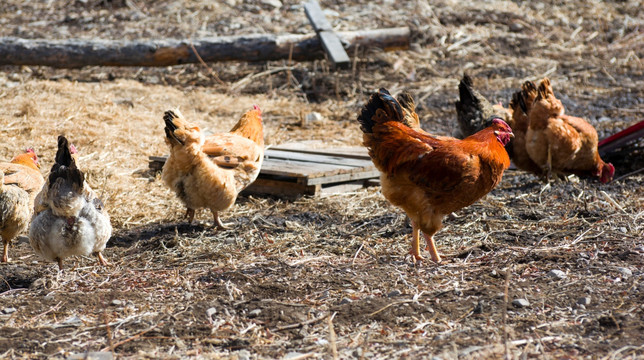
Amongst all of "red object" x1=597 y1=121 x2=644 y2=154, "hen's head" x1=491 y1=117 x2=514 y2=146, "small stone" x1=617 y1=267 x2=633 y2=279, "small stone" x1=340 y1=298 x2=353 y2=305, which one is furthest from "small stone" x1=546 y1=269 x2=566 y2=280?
"red object" x1=597 y1=121 x2=644 y2=154

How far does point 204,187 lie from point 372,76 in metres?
6.22

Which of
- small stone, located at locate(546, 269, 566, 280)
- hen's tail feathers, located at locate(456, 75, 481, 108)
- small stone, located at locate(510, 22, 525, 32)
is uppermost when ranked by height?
small stone, located at locate(510, 22, 525, 32)

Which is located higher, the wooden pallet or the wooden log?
the wooden log

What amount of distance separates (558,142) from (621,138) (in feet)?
3.29

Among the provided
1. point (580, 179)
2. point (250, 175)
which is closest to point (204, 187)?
point (250, 175)

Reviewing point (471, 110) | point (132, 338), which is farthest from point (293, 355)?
point (471, 110)

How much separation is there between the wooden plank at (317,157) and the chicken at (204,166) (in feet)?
3.83

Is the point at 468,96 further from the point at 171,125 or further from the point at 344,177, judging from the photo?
the point at 171,125

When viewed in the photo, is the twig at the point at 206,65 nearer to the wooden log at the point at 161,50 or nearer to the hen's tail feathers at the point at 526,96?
the wooden log at the point at 161,50

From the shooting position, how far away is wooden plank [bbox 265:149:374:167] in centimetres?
739

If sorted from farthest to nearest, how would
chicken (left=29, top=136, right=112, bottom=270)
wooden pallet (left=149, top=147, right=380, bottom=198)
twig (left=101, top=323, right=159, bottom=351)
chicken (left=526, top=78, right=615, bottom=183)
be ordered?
chicken (left=526, top=78, right=615, bottom=183) → wooden pallet (left=149, top=147, right=380, bottom=198) → chicken (left=29, top=136, right=112, bottom=270) → twig (left=101, top=323, right=159, bottom=351)

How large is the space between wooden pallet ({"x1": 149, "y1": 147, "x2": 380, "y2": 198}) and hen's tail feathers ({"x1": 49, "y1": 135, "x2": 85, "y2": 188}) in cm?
252

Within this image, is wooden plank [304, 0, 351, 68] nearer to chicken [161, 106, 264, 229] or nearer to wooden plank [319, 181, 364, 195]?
wooden plank [319, 181, 364, 195]

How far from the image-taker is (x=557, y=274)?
14.8 feet
